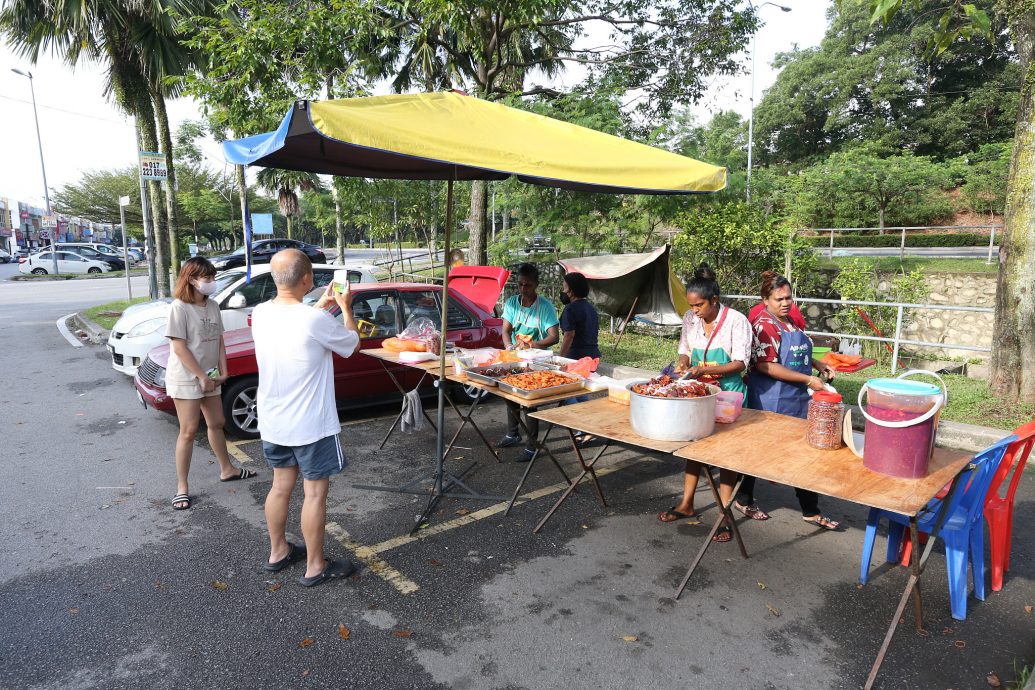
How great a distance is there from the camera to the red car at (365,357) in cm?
598

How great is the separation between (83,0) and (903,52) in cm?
4119

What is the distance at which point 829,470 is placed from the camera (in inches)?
115

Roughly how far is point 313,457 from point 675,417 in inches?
76.7

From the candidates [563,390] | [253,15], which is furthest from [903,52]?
[563,390]

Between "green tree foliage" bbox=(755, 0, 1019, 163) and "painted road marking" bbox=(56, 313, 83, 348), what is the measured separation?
36.2 metres

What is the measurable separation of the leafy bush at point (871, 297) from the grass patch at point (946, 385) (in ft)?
4.41

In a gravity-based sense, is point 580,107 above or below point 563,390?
above

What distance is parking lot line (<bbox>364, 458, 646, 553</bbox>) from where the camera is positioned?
396 cm

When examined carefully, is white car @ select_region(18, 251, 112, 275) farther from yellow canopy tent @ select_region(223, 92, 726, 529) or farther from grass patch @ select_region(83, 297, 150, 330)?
yellow canopy tent @ select_region(223, 92, 726, 529)

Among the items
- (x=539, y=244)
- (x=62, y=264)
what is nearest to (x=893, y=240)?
(x=539, y=244)

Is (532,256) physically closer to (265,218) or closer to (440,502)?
(440,502)

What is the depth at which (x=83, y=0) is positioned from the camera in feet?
42.1

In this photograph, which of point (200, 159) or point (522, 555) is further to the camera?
point (200, 159)

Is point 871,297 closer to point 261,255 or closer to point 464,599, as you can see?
point 464,599
